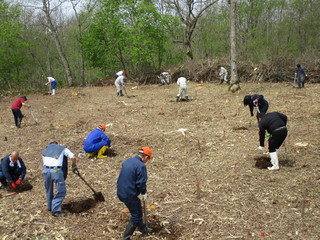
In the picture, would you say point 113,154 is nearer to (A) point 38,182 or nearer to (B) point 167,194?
(A) point 38,182

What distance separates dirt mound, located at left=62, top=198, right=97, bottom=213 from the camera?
505 centimetres

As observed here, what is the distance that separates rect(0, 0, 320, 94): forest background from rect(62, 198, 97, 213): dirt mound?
15.7m

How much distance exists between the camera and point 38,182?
6.40 meters

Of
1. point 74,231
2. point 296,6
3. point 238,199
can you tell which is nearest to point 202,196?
point 238,199

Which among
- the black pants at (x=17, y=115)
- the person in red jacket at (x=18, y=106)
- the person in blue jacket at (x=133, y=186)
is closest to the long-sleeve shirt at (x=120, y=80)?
the person in red jacket at (x=18, y=106)

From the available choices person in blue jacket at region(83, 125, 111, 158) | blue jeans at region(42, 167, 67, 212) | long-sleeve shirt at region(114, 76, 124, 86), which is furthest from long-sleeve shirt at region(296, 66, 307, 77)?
Answer: blue jeans at region(42, 167, 67, 212)

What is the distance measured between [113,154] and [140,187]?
12.8 feet

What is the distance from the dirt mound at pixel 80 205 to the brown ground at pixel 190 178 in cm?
2

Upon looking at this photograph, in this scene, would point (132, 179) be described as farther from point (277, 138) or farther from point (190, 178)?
point (277, 138)

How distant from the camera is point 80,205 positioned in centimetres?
512

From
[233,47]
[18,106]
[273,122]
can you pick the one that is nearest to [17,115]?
[18,106]

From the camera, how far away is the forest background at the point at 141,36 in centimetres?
2316

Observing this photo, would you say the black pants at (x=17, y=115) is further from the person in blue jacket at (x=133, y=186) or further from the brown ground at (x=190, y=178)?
the person in blue jacket at (x=133, y=186)

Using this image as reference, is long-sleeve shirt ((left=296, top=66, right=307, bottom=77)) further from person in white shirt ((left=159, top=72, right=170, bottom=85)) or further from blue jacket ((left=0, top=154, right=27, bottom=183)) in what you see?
blue jacket ((left=0, top=154, right=27, bottom=183))
